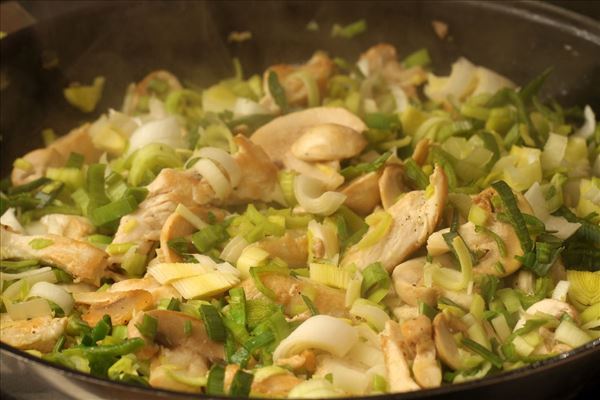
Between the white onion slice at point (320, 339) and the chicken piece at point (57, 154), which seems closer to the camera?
the white onion slice at point (320, 339)

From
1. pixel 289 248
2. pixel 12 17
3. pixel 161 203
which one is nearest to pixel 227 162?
pixel 161 203

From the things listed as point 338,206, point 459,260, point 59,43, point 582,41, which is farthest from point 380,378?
point 59,43

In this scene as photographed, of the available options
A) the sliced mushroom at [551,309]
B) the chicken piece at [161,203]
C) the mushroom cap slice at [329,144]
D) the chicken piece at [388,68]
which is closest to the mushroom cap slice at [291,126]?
the mushroom cap slice at [329,144]

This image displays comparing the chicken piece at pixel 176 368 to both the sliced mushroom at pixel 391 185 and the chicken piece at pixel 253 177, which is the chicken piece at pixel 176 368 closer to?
the chicken piece at pixel 253 177

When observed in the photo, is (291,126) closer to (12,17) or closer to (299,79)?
(299,79)

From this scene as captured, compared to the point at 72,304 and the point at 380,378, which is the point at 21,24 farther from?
the point at 380,378
